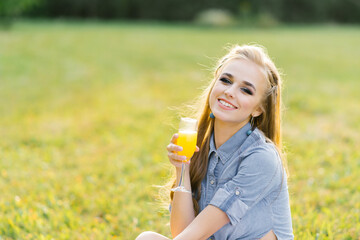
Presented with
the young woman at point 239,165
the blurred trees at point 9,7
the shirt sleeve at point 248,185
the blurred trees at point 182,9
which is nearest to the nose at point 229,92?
the young woman at point 239,165

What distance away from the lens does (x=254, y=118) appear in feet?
8.32

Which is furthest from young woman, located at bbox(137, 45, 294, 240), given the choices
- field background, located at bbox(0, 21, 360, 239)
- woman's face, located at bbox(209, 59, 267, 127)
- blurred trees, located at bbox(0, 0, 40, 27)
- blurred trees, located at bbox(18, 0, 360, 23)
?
blurred trees, located at bbox(18, 0, 360, 23)

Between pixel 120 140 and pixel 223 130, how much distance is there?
342cm

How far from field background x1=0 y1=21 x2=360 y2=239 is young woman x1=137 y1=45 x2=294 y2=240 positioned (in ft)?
3.08

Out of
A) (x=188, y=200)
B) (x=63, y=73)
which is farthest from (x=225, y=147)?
(x=63, y=73)

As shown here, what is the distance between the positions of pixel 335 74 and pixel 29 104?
7635mm

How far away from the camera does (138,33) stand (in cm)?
1894

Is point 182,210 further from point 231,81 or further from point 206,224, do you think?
point 231,81

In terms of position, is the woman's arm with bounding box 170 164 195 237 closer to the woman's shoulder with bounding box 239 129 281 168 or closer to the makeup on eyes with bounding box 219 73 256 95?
the woman's shoulder with bounding box 239 129 281 168

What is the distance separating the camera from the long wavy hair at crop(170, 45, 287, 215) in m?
2.39

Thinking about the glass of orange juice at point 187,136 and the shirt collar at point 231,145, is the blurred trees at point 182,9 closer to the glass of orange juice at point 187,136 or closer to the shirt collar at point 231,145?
the shirt collar at point 231,145

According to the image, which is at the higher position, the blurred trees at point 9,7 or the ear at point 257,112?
the ear at point 257,112

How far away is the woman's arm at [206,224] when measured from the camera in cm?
219

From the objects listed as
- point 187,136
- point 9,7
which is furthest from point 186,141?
point 9,7
